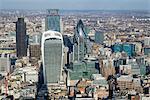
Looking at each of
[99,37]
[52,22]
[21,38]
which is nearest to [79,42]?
[52,22]

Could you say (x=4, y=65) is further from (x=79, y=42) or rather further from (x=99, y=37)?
(x=99, y=37)

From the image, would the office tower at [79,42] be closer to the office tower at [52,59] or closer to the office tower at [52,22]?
the office tower at [52,22]

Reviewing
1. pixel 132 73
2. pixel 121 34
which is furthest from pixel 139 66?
pixel 121 34

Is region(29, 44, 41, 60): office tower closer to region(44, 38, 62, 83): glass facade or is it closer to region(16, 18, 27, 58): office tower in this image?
region(16, 18, 27, 58): office tower

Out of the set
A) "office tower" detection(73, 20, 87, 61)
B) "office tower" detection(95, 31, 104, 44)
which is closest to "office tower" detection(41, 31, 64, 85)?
"office tower" detection(73, 20, 87, 61)

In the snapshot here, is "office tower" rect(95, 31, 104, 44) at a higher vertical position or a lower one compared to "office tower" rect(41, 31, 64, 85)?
higher

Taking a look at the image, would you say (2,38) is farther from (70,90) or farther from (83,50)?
(70,90)

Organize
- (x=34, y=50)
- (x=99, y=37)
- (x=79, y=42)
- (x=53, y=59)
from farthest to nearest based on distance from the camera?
(x=99, y=37) → (x=79, y=42) → (x=34, y=50) → (x=53, y=59)
